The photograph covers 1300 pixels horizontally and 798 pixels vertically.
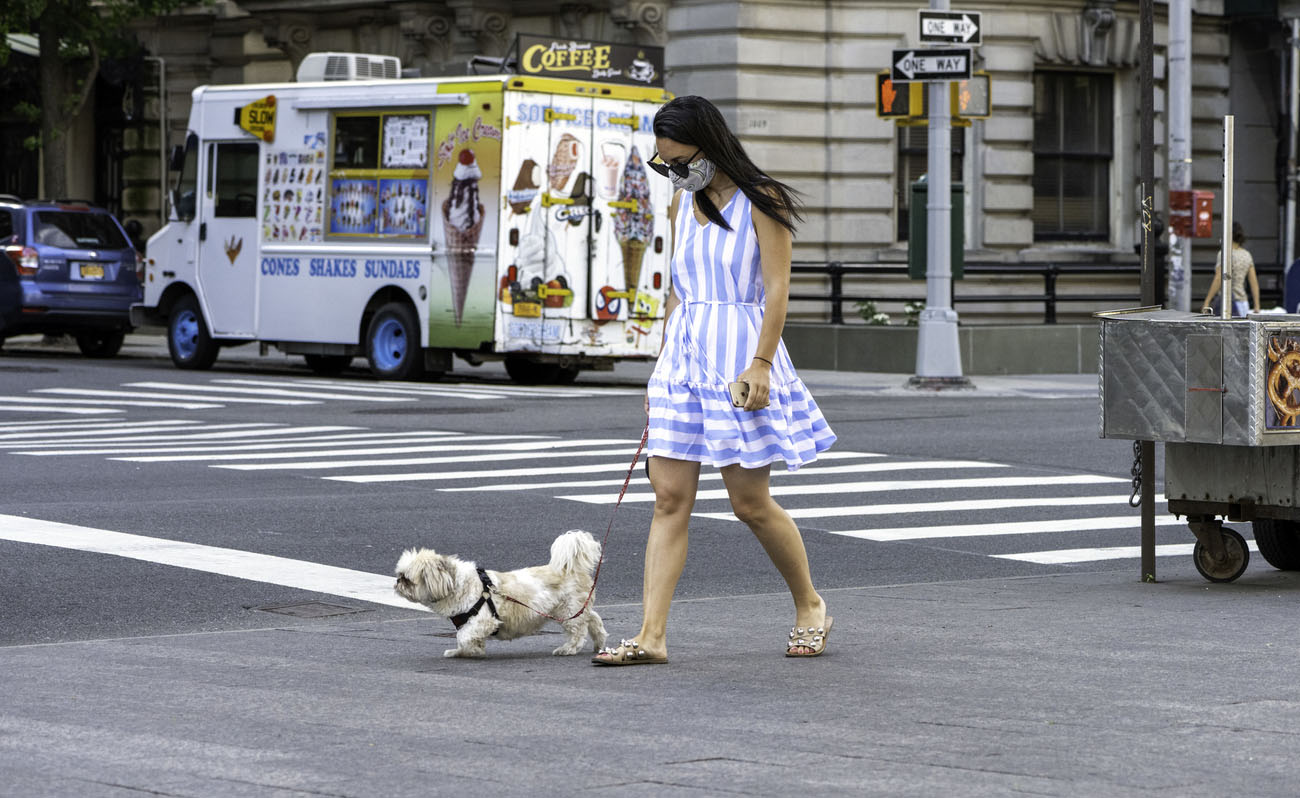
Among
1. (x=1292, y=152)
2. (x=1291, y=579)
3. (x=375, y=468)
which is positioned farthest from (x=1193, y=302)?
(x=1291, y=579)

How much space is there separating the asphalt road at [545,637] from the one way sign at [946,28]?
5.94 meters

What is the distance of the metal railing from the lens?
27547 mm

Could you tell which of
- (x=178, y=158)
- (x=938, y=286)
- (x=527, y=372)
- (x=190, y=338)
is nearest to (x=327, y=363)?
(x=190, y=338)

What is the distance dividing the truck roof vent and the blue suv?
509cm

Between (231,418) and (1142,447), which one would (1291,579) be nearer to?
(1142,447)

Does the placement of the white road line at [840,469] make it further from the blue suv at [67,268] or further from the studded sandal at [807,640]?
the blue suv at [67,268]

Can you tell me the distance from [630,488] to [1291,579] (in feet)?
16.2

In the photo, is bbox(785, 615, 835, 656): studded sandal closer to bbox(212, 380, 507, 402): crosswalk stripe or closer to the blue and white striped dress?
the blue and white striped dress

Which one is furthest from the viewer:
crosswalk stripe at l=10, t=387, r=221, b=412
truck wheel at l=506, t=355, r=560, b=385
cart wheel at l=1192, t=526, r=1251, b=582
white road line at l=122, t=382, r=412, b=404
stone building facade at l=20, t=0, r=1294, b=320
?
stone building facade at l=20, t=0, r=1294, b=320

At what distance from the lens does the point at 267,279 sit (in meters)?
25.3

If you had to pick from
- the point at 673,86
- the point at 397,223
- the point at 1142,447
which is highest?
the point at 673,86

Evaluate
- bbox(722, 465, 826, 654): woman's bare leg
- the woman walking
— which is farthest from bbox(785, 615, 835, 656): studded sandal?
the woman walking

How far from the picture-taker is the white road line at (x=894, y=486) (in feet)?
43.1

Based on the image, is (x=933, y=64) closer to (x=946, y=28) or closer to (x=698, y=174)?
(x=946, y=28)
